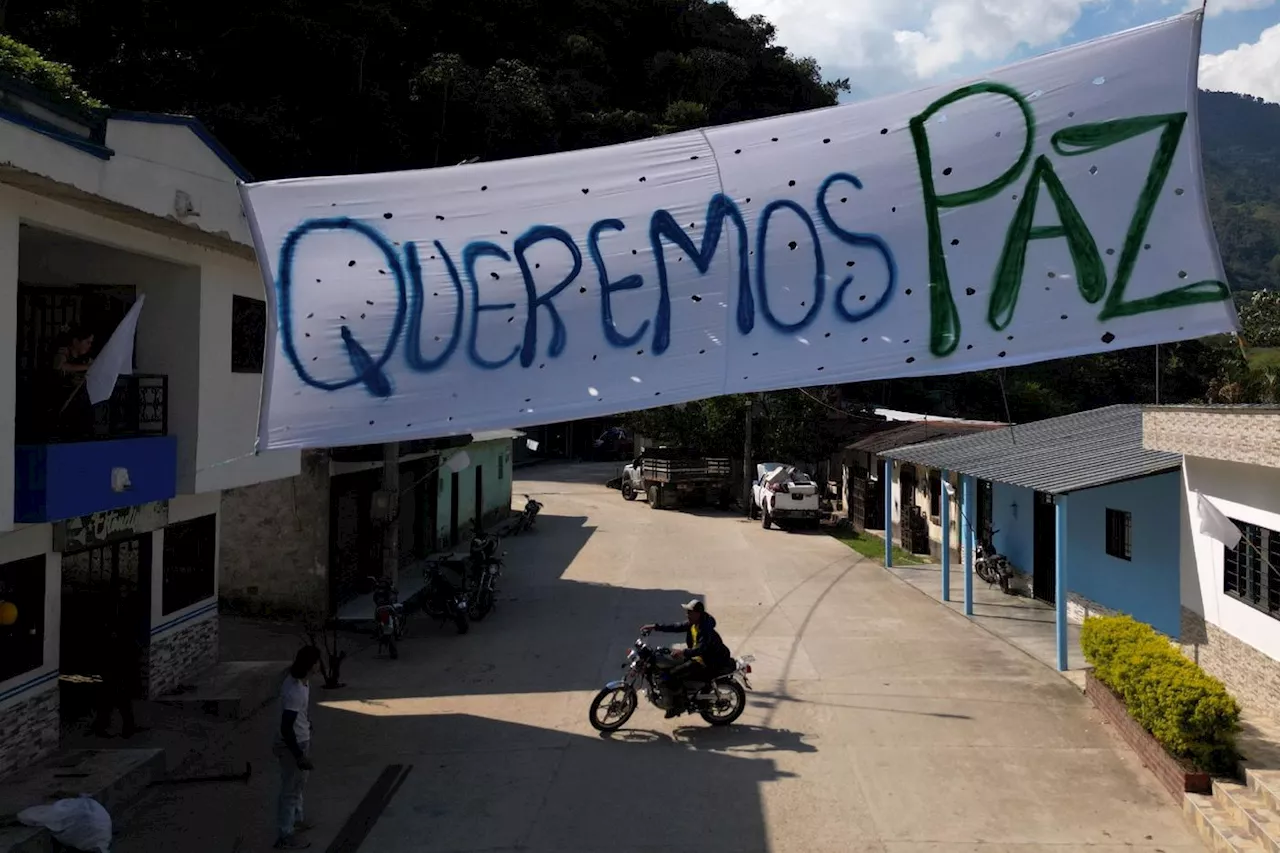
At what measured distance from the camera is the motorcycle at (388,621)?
1338 centimetres

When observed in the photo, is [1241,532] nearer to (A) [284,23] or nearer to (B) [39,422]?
(B) [39,422]

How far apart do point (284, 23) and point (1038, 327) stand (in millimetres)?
43795

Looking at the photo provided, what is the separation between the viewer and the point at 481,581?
16.0 m

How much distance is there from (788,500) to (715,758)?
61.7ft

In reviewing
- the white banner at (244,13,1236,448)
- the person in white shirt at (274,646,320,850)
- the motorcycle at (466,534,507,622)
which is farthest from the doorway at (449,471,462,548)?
the white banner at (244,13,1236,448)

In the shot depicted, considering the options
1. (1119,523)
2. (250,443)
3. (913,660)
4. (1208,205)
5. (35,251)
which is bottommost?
(913,660)

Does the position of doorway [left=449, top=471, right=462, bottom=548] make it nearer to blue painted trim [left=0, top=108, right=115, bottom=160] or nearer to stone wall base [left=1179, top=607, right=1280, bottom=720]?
blue painted trim [left=0, top=108, right=115, bottom=160]

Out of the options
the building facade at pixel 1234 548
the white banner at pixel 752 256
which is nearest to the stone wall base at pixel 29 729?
the white banner at pixel 752 256

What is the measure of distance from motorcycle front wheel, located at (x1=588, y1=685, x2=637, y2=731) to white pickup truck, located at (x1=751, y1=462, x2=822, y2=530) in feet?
59.7

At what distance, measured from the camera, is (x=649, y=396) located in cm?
281

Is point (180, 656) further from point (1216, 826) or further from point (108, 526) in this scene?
point (1216, 826)

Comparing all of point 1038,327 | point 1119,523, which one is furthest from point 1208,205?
point 1119,523

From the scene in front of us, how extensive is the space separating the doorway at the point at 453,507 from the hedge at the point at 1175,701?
16680 mm

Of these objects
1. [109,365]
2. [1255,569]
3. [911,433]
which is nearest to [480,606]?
[109,365]
